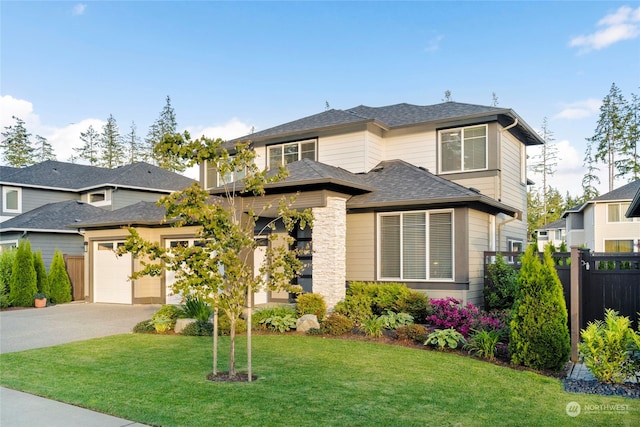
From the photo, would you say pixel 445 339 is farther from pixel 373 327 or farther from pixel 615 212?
pixel 615 212

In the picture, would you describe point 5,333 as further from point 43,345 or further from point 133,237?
point 133,237

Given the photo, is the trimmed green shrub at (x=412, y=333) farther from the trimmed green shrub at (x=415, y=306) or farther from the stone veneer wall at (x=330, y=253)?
the stone veneer wall at (x=330, y=253)

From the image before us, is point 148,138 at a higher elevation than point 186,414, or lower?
higher

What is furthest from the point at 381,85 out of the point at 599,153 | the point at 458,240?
the point at 599,153

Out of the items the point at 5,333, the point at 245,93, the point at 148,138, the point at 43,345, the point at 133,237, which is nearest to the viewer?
the point at 133,237

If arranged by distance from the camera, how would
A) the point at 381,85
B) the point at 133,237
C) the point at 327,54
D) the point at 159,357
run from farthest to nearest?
the point at 381,85
the point at 327,54
the point at 159,357
the point at 133,237

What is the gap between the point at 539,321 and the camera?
7152 mm

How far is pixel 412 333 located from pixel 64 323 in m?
9.33

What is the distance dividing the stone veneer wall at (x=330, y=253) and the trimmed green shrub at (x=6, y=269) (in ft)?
41.4

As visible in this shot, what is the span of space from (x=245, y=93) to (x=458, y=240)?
11460 millimetres

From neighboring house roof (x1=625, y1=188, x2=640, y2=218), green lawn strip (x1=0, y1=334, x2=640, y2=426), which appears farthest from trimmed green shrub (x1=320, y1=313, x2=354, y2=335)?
neighboring house roof (x1=625, y1=188, x2=640, y2=218)

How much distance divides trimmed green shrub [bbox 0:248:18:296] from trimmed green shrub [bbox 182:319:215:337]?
11.0 metres

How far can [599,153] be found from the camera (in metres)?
41.4

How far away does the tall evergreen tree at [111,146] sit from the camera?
151 feet
